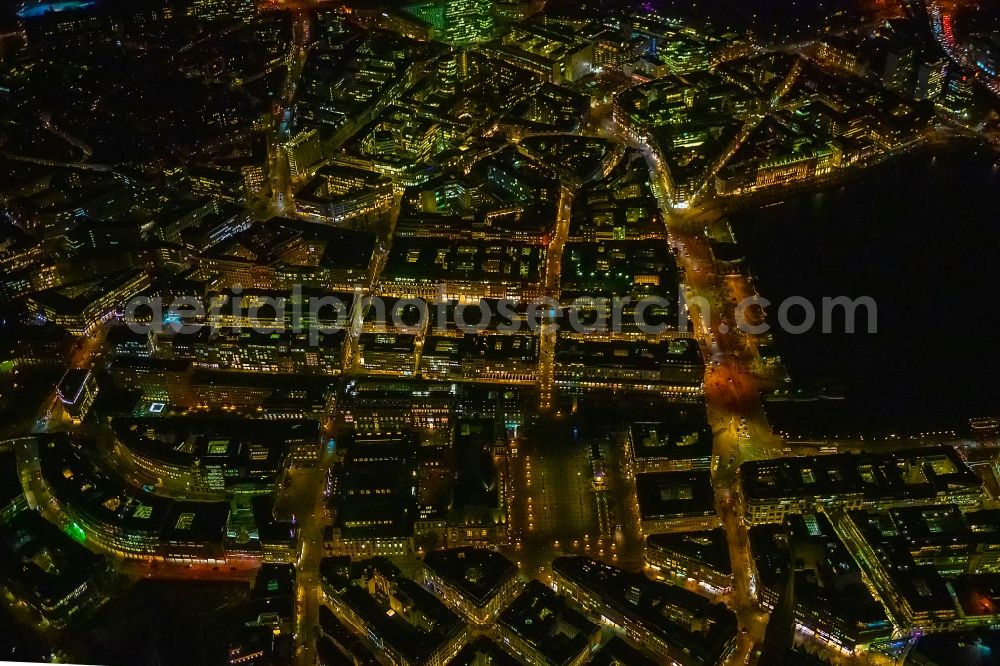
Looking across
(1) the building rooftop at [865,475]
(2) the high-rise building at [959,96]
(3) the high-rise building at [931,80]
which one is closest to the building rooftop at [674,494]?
(1) the building rooftop at [865,475]

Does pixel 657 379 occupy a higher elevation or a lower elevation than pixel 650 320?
lower

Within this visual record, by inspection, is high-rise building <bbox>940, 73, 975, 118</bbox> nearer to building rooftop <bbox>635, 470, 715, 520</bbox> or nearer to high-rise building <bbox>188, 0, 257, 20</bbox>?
building rooftop <bbox>635, 470, 715, 520</bbox>

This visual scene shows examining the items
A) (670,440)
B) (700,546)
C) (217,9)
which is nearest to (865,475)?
(670,440)

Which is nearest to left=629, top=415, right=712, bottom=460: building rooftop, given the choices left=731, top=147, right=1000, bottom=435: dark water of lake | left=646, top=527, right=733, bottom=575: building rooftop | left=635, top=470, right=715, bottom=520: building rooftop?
left=635, top=470, right=715, bottom=520: building rooftop

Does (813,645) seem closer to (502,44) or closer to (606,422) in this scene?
(606,422)

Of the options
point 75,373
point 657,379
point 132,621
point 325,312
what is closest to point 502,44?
point 325,312

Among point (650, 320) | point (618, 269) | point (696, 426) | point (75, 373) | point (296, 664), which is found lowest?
point (296, 664)

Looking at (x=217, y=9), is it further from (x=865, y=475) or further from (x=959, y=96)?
(x=865, y=475)
